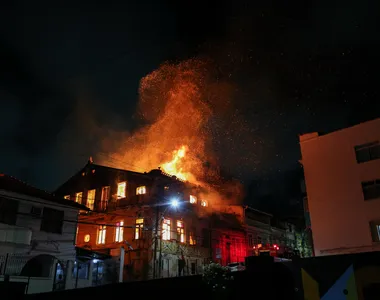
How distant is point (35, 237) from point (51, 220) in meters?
1.92

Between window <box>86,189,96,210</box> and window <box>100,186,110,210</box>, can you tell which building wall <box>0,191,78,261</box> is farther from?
window <box>86,189,96,210</box>

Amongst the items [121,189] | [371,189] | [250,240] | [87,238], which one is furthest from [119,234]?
[371,189]

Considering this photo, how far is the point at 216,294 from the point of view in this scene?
13.7 metres

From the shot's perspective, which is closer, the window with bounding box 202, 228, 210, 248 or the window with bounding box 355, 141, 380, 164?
the window with bounding box 355, 141, 380, 164

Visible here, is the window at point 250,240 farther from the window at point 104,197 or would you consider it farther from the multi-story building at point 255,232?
the window at point 104,197

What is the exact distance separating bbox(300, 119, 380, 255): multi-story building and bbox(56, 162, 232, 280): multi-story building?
13758 mm

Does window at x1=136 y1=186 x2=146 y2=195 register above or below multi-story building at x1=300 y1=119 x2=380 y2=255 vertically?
above

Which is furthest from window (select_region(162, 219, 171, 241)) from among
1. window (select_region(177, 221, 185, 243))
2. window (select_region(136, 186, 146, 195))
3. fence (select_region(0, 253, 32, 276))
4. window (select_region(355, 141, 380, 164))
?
window (select_region(355, 141, 380, 164))

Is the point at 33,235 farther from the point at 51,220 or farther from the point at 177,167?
the point at 177,167

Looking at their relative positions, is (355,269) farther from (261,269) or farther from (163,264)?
(163,264)

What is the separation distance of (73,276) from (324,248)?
65.8 ft

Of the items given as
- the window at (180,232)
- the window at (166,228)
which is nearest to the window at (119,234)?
the window at (166,228)

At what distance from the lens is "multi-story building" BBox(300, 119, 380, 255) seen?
81.9 feet

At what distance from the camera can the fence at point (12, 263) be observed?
80.7ft
